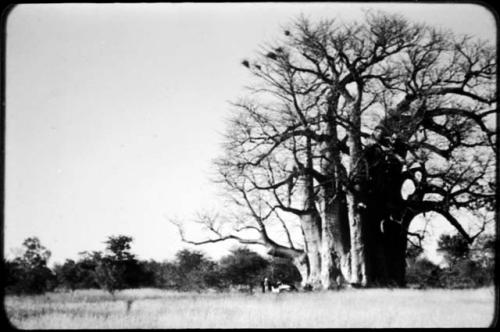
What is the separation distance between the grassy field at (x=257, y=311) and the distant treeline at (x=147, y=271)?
462mm

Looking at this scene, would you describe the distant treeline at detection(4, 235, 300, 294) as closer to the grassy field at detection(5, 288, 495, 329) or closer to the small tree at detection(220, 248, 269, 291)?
the grassy field at detection(5, 288, 495, 329)

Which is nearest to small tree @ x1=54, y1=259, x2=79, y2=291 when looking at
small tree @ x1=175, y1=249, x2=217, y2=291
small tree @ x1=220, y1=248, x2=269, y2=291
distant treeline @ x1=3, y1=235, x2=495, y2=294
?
distant treeline @ x1=3, y1=235, x2=495, y2=294

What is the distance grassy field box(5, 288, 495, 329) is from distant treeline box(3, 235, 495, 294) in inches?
18.2

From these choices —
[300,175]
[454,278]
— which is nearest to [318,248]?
[300,175]

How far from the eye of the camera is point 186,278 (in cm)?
1598

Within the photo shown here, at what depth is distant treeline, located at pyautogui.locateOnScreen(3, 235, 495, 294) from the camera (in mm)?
10398

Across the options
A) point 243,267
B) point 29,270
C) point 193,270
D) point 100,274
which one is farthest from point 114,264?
point 243,267

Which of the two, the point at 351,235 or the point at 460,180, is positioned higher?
the point at 460,180

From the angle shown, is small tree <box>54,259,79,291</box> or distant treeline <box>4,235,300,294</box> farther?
small tree <box>54,259,79,291</box>

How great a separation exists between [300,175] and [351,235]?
1.65 m

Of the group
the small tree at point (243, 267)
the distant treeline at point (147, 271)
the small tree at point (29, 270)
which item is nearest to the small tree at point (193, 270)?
the distant treeline at point (147, 271)

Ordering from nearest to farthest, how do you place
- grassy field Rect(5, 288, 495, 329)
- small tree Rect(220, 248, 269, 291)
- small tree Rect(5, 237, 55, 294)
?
grassy field Rect(5, 288, 495, 329)
small tree Rect(5, 237, 55, 294)
small tree Rect(220, 248, 269, 291)

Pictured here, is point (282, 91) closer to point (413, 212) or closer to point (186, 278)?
point (413, 212)

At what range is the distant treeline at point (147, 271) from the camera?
10398 mm
